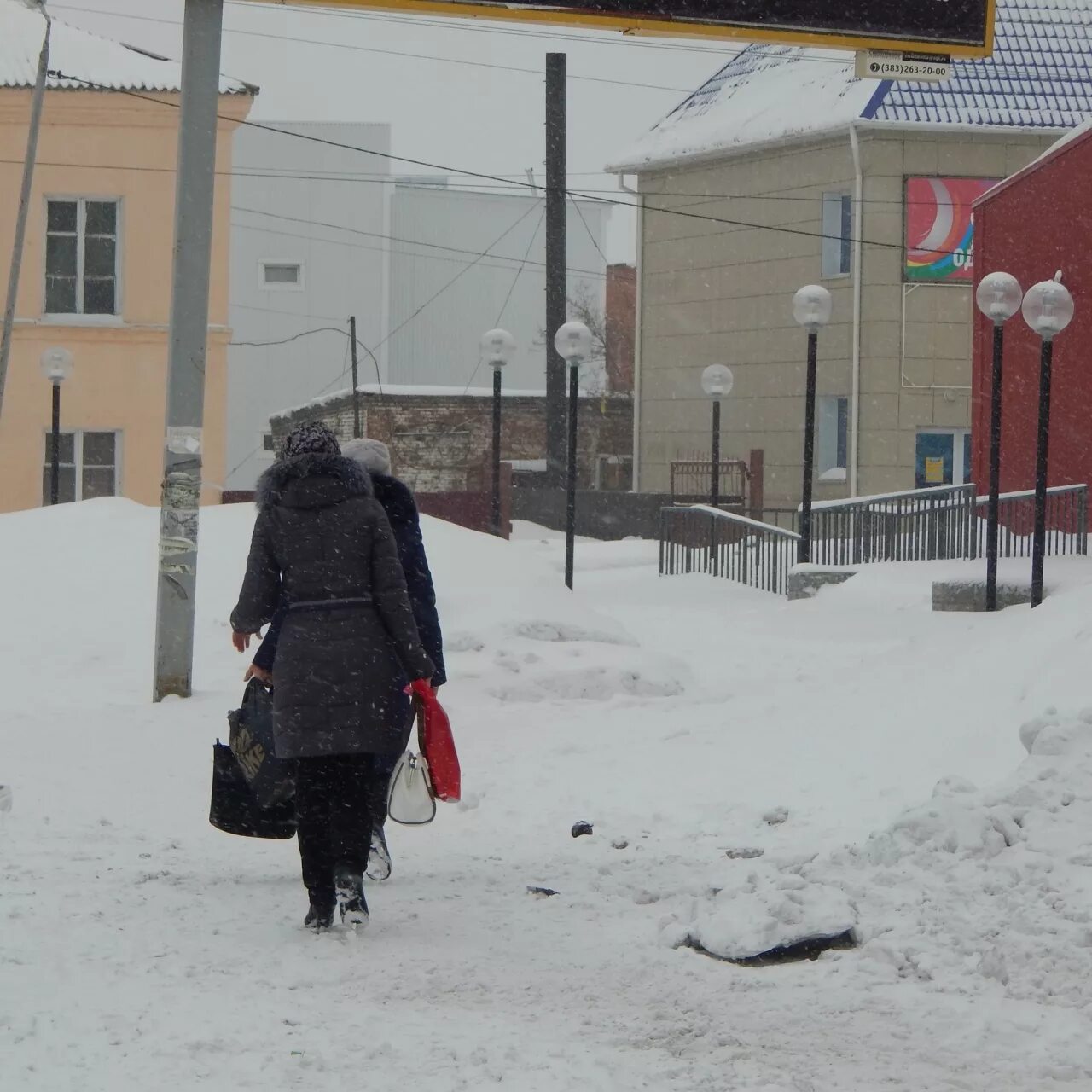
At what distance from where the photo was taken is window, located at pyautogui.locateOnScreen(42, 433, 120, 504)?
2477 centimetres

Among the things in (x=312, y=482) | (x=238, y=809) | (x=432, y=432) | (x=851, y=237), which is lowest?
(x=238, y=809)

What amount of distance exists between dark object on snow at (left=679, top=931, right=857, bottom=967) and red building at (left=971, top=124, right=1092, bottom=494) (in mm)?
16192

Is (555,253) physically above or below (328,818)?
above

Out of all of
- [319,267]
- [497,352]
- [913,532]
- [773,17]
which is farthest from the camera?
[319,267]

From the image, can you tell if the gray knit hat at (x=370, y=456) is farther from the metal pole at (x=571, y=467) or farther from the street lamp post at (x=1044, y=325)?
the metal pole at (x=571, y=467)

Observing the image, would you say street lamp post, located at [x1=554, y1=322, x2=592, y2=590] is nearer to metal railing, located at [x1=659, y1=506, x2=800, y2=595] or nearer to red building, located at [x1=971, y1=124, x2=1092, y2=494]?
metal railing, located at [x1=659, y1=506, x2=800, y2=595]

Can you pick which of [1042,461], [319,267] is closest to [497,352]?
[1042,461]

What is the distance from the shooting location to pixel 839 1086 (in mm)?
3818

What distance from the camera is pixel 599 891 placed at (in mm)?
5848

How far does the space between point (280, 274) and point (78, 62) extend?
828 inches

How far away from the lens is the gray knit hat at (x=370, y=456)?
567 cm

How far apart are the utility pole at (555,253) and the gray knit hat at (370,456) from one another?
2161cm

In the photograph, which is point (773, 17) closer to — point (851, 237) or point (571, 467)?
point (571, 467)

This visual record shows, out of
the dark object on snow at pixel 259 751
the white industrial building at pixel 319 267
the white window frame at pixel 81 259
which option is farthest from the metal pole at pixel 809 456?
the white industrial building at pixel 319 267
